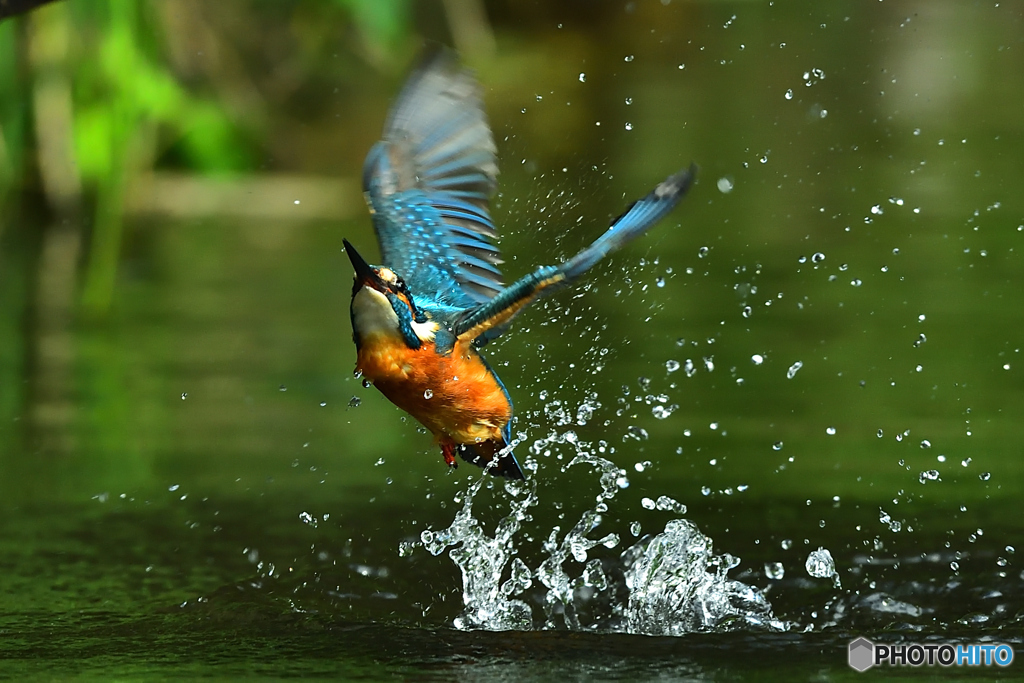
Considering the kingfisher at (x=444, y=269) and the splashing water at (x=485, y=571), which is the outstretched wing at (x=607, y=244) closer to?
the kingfisher at (x=444, y=269)

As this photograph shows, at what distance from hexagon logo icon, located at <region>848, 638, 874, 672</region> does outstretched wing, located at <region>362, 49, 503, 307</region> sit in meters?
1.04

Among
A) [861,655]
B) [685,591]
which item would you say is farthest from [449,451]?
[861,655]

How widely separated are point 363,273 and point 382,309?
0.11 meters

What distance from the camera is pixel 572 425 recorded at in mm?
5105

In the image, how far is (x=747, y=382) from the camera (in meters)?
5.79

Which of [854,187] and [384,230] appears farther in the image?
[854,187]

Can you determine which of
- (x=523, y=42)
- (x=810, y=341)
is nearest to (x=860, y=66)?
(x=523, y=42)

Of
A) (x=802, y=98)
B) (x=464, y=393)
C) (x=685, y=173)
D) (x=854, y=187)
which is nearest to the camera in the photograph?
(x=685, y=173)

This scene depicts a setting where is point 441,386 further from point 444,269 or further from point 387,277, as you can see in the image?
point 444,269

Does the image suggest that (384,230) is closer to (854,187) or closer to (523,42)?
(854,187)

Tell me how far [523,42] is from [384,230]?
452 inches

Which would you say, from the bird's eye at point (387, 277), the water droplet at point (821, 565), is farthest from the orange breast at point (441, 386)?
the water droplet at point (821, 565)

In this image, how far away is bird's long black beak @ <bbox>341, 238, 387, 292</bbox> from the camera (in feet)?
9.45

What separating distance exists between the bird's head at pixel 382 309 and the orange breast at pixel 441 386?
0.06 feet
